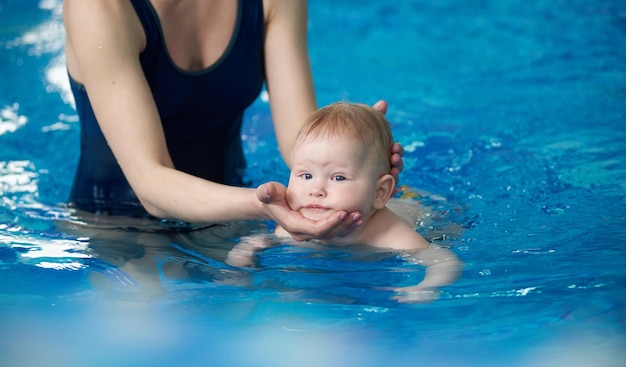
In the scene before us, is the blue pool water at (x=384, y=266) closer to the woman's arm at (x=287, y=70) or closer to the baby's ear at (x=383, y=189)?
the baby's ear at (x=383, y=189)

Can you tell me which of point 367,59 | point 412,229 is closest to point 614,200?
point 412,229

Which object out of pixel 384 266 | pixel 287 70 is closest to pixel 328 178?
pixel 384 266

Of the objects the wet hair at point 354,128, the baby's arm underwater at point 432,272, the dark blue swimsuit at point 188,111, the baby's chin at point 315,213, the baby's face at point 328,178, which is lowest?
the baby's arm underwater at point 432,272

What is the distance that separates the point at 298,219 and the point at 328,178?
274mm

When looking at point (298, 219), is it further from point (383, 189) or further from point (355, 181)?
point (383, 189)

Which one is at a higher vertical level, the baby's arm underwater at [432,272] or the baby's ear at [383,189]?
the baby's ear at [383,189]

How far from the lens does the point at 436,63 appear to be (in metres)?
5.46

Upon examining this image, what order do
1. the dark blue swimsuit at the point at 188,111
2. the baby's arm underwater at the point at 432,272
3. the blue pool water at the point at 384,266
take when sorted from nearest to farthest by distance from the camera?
the blue pool water at the point at 384,266 → the baby's arm underwater at the point at 432,272 → the dark blue swimsuit at the point at 188,111

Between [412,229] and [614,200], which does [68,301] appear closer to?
[412,229]

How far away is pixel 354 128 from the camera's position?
101 inches

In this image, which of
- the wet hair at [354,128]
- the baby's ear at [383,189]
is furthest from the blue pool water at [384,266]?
the wet hair at [354,128]

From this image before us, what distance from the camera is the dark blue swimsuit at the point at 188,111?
114 inches

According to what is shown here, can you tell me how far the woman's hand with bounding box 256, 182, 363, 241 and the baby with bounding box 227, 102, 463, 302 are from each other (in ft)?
0.44

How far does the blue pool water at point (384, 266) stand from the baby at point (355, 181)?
0.05 metres
